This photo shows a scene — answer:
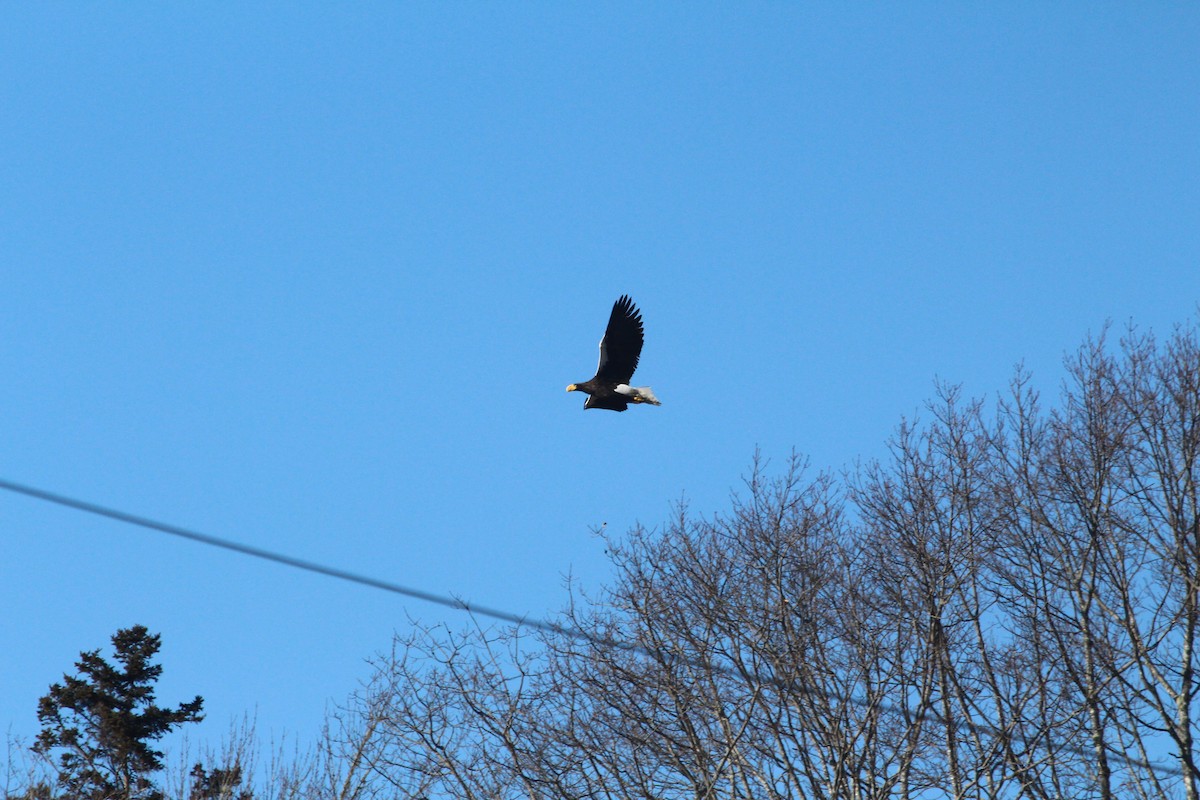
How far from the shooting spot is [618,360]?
16.4m

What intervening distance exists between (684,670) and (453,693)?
2.07 meters

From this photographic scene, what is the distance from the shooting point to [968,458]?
13.9 metres

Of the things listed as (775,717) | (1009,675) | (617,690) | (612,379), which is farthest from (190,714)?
(1009,675)

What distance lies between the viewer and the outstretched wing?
16.3m

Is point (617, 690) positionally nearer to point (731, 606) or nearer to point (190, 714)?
point (731, 606)

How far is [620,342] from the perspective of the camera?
1633cm

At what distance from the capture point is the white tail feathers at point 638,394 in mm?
15930

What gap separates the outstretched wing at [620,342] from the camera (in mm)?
16281

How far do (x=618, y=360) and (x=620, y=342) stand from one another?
223 mm

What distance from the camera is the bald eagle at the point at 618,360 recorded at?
53.4 feet

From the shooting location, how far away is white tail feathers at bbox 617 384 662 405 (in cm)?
1593

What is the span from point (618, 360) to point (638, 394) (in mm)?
593

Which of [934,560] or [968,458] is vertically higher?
[968,458]

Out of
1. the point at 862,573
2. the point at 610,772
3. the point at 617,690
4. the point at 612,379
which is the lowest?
the point at 610,772
